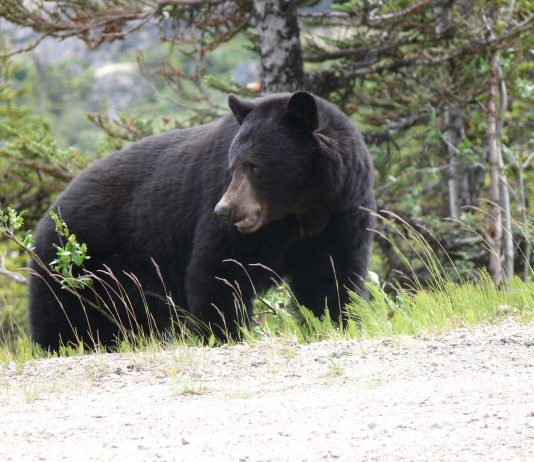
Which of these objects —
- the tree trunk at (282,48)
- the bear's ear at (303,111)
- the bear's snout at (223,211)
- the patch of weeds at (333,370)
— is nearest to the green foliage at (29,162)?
the tree trunk at (282,48)

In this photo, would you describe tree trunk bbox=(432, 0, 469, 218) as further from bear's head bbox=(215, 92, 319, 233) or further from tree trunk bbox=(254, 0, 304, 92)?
bear's head bbox=(215, 92, 319, 233)

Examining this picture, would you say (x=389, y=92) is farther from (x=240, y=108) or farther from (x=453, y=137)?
(x=240, y=108)

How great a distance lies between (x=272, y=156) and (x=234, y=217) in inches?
20.9

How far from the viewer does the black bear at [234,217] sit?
6.03 m

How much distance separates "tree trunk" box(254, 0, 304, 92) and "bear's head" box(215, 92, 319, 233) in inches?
133

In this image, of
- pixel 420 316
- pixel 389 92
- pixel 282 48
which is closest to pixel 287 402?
pixel 420 316

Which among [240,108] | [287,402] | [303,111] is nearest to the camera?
[287,402]

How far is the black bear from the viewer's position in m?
6.03

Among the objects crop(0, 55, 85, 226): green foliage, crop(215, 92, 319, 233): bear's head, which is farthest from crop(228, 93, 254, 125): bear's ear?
crop(0, 55, 85, 226): green foliage

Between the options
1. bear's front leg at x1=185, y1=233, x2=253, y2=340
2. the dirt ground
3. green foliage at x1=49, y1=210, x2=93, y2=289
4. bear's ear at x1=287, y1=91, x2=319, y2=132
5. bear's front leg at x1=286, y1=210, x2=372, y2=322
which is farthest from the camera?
bear's front leg at x1=286, y1=210, x2=372, y2=322

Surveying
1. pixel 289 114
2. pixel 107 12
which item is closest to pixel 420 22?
pixel 107 12

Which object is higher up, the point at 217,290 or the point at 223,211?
the point at 223,211

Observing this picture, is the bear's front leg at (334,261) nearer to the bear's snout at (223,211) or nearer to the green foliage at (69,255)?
the bear's snout at (223,211)

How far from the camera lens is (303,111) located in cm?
596
